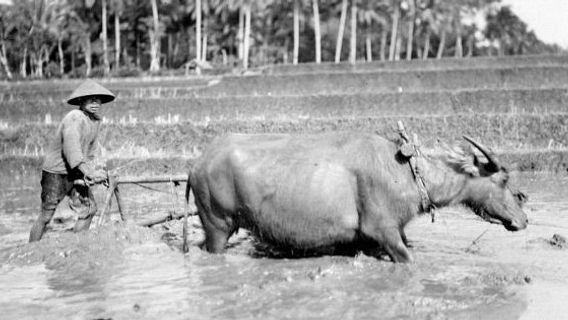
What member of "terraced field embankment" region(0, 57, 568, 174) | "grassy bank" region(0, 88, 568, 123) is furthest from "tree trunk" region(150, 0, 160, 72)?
"grassy bank" region(0, 88, 568, 123)

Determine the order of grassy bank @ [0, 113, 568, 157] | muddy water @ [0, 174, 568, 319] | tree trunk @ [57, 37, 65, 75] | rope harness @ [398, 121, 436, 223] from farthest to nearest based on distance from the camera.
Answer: tree trunk @ [57, 37, 65, 75] → grassy bank @ [0, 113, 568, 157] → rope harness @ [398, 121, 436, 223] → muddy water @ [0, 174, 568, 319]

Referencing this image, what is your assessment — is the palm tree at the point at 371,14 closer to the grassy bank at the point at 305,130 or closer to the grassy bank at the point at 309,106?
the grassy bank at the point at 309,106

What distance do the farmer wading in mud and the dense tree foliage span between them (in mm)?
33384

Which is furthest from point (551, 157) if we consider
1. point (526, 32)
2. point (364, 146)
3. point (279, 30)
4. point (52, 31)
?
point (526, 32)

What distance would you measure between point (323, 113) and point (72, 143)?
34.3 feet

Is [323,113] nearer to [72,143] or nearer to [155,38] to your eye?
[72,143]

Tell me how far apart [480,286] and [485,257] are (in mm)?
1191

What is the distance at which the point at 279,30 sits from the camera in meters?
61.5

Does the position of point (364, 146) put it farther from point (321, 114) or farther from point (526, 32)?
point (526, 32)

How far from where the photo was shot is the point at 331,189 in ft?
20.1

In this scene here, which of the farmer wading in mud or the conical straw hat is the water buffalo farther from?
the conical straw hat

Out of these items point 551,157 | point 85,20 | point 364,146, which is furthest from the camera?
point 85,20

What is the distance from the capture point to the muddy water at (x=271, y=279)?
5074 millimetres

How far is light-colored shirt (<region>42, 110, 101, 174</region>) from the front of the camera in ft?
22.2
